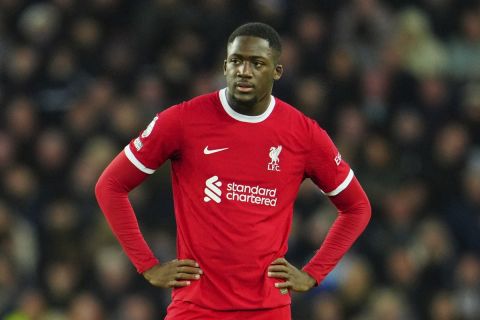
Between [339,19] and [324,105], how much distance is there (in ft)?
4.25

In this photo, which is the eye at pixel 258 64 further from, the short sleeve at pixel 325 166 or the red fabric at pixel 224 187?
the short sleeve at pixel 325 166

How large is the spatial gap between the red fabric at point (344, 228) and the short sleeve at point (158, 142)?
0.82 m

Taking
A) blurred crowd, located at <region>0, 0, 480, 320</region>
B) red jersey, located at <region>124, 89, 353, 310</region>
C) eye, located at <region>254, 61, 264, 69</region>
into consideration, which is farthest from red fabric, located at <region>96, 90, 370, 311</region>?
blurred crowd, located at <region>0, 0, 480, 320</region>

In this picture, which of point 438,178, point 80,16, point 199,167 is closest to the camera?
Result: point 199,167

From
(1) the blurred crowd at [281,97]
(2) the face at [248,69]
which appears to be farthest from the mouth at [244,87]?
(1) the blurred crowd at [281,97]

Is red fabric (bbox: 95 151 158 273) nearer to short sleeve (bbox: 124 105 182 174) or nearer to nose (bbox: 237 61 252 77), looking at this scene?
short sleeve (bbox: 124 105 182 174)

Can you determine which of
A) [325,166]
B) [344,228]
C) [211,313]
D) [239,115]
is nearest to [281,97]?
[344,228]

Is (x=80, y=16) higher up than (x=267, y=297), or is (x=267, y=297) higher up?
(x=80, y=16)

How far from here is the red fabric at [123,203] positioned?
213 inches

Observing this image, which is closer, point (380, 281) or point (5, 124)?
point (380, 281)

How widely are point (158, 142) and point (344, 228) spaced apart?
98cm

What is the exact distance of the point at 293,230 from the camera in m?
9.21

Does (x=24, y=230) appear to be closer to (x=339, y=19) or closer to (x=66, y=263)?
(x=66, y=263)

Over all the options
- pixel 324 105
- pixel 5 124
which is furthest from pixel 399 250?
pixel 5 124
